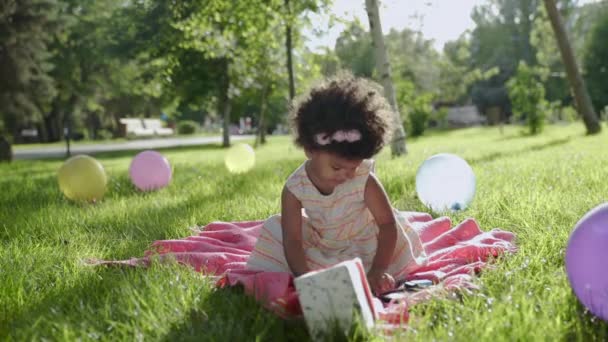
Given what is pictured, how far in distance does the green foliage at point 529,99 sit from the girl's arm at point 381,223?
1605cm

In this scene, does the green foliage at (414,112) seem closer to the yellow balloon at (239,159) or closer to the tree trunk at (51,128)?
the yellow balloon at (239,159)

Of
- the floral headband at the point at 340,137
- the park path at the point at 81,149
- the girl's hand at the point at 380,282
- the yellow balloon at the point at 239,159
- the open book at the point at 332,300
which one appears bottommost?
the girl's hand at the point at 380,282

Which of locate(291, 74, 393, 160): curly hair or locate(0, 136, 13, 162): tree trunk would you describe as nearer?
locate(291, 74, 393, 160): curly hair

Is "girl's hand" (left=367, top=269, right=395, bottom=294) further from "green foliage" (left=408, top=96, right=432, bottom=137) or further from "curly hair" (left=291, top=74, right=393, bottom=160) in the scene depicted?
"green foliage" (left=408, top=96, right=432, bottom=137)

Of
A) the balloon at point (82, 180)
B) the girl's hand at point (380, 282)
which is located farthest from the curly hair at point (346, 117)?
the balloon at point (82, 180)

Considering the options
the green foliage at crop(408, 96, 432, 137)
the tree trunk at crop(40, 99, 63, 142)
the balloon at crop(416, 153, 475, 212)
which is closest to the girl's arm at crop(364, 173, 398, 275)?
the balloon at crop(416, 153, 475, 212)

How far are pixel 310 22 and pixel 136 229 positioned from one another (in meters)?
8.97

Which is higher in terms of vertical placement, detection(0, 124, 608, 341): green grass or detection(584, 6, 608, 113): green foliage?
detection(584, 6, 608, 113): green foliage

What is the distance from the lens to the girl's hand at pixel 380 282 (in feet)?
8.21

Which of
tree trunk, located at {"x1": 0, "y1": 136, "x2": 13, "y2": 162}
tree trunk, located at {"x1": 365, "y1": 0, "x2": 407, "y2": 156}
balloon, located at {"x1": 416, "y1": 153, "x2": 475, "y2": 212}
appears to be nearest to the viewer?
balloon, located at {"x1": 416, "y1": 153, "x2": 475, "y2": 212}

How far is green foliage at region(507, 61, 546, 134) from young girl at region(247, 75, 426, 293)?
51.9 ft

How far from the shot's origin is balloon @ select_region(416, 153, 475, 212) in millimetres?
4211

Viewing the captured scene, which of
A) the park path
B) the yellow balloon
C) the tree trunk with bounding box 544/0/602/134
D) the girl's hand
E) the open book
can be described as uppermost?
the tree trunk with bounding box 544/0/602/134

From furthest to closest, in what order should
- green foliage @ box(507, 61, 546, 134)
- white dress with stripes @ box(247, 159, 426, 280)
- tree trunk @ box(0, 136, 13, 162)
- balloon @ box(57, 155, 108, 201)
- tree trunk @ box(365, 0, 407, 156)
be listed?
green foliage @ box(507, 61, 546, 134) → tree trunk @ box(0, 136, 13, 162) → tree trunk @ box(365, 0, 407, 156) → balloon @ box(57, 155, 108, 201) → white dress with stripes @ box(247, 159, 426, 280)
